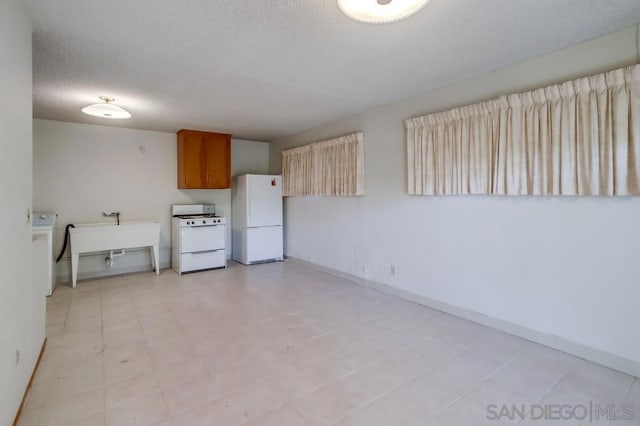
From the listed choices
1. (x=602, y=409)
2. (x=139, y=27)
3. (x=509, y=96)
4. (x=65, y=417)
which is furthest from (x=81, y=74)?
(x=602, y=409)

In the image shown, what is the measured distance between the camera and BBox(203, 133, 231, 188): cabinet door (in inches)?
222

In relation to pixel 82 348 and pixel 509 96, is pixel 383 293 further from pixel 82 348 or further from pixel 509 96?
pixel 82 348

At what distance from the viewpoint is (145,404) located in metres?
1.95

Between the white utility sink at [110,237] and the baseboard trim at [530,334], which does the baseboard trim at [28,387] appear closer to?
the white utility sink at [110,237]

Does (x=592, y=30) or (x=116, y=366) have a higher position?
(x=592, y=30)

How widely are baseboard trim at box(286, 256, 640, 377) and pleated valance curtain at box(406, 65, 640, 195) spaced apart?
4.08 ft

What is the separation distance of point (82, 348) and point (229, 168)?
3.83 metres

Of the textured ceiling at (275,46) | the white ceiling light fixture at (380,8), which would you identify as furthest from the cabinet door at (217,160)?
the white ceiling light fixture at (380,8)

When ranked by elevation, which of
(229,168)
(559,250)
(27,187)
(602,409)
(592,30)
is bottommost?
(602,409)

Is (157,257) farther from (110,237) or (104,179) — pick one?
(104,179)

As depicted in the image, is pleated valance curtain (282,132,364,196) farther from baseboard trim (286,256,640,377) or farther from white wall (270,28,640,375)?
baseboard trim (286,256,640,377)

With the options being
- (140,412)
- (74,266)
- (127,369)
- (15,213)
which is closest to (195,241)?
(74,266)

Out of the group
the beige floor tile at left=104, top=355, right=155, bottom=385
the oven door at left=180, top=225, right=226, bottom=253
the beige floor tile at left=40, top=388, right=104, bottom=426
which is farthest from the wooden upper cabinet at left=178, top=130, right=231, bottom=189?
the beige floor tile at left=40, top=388, right=104, bottom=426

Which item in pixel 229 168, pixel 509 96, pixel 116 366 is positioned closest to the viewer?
pixel 116 366
